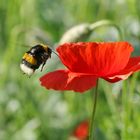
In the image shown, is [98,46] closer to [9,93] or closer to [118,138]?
[118,138]

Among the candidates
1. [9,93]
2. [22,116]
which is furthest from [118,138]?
[9,93]

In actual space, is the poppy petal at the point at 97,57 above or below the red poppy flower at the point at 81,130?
above

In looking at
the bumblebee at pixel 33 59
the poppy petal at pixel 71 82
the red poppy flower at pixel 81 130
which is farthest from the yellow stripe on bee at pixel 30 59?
the red poppy flower at pixel 81 130

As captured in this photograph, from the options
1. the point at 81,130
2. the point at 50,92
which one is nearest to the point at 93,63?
the point at 81,130

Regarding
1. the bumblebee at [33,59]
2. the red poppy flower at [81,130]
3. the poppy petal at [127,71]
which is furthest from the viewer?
the red poppy flower at [81,130]

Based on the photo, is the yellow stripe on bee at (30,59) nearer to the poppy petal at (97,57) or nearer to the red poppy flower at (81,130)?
the poppy petal at (97,57)

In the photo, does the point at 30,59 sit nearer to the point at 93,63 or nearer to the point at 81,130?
the point at 93,63
